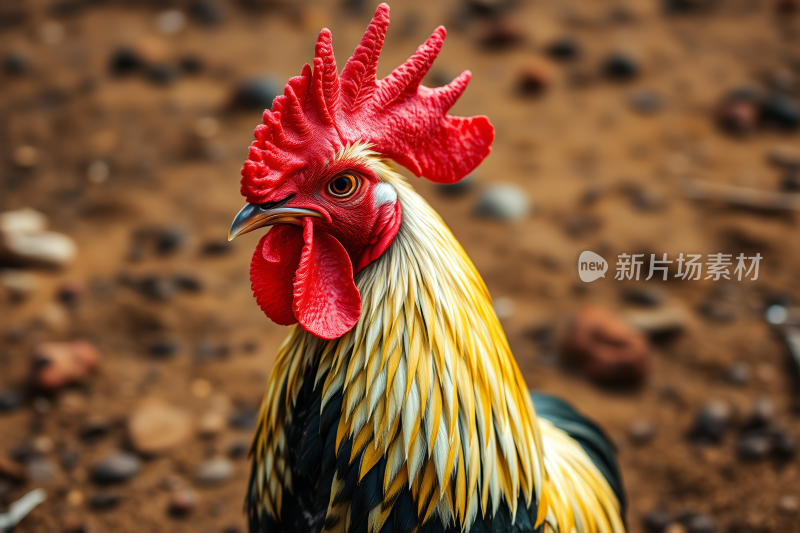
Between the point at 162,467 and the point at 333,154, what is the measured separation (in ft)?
8.46

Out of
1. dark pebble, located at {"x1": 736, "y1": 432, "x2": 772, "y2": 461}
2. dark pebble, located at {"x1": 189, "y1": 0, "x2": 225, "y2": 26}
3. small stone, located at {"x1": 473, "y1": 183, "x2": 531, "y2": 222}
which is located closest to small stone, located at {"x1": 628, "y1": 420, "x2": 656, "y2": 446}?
dark pebble, located at {"x1": 736, "y1": 432, "x2": 772, "y2": 461}

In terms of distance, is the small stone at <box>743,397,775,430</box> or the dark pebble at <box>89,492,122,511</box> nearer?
the dark pebble at <box>89,492,122,511</box>

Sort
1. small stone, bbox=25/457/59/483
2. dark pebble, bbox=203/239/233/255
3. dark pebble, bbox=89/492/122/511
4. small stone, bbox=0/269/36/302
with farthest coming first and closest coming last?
dark pebble, bbox=203/239/233/255
small stone, bbox=0/269/36/302
small stone, bbox=25/457/59/483
dark pebble, bbox=89/492/122/511

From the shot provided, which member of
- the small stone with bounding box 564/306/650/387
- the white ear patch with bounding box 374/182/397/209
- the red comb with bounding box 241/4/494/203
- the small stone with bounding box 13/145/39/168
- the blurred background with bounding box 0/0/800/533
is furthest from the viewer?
the small stone with bounding box 13/145/39/168

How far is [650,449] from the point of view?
377 centimetres

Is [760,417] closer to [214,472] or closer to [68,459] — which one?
[214,472]

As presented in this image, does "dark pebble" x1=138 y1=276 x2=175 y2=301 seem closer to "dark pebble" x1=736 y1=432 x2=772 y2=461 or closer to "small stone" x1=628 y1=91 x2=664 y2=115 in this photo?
"dark pebble" x1=736 y1=432 x2=772 y2=461

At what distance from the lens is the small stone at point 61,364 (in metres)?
3.94

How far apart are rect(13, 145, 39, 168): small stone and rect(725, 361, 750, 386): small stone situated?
5342 mm

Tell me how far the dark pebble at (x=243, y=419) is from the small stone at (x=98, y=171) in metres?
2.57

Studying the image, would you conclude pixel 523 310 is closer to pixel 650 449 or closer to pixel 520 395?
pixel 650 449

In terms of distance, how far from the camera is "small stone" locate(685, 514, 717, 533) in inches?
132

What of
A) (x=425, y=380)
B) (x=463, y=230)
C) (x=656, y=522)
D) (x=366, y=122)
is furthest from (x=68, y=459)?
(x=656, y=522)

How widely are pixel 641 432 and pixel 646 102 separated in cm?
334
